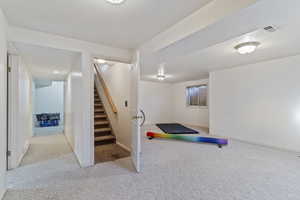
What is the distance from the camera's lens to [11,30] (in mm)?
2008

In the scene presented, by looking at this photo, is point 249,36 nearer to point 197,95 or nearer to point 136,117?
point 136,117

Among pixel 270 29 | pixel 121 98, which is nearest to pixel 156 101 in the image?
pixel 121 98

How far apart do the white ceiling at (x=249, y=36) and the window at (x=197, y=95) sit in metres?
2.60

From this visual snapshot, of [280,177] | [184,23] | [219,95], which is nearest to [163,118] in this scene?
[219,95]

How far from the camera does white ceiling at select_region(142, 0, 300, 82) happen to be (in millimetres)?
1348

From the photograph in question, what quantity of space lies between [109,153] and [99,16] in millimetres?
2618

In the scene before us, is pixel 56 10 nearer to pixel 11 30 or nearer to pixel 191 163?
pixel 11 30

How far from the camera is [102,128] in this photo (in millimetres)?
4285

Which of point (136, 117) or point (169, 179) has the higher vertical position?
point (136, 117)

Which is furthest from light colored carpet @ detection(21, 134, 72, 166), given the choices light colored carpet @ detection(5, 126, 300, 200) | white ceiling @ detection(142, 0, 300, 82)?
white ceiling @ detection(142, 0, 300, 82)

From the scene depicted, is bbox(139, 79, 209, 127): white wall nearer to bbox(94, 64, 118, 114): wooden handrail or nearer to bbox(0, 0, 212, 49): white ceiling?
bbox(94, 64, 118, 114): wooden handrail

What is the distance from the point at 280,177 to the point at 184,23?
258 centimetres

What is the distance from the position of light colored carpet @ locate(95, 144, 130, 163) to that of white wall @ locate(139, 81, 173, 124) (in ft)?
11.7

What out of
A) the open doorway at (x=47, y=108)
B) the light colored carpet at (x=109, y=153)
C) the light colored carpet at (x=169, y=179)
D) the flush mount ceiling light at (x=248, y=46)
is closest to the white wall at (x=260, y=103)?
the light colored carpet at (x=169, y=179)
